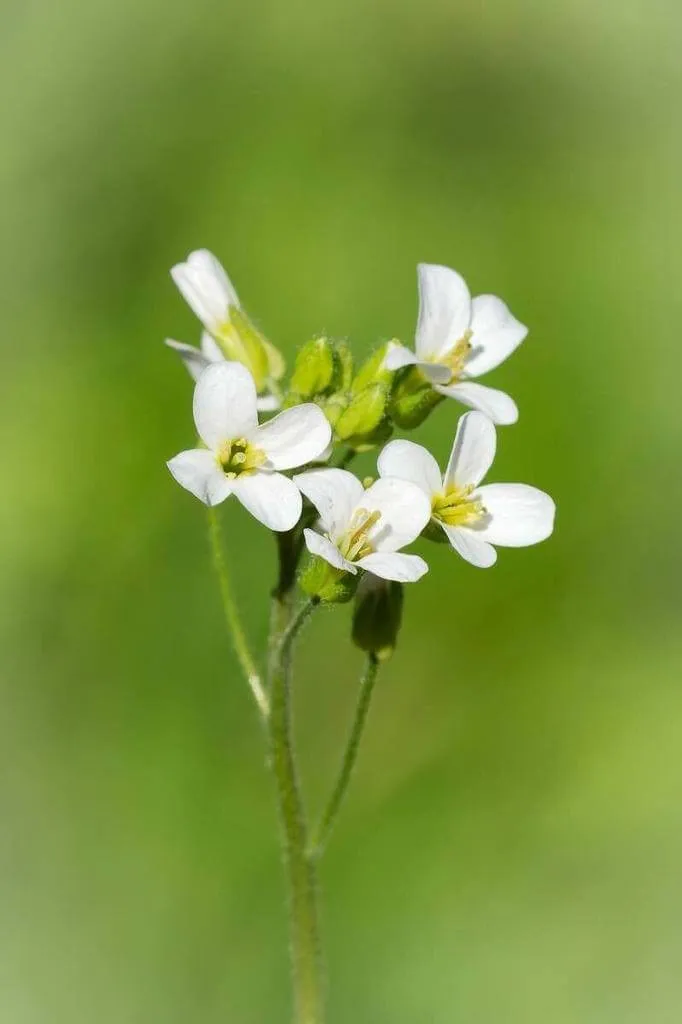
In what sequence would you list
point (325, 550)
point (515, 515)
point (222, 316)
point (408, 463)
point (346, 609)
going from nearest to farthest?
point (325, 550)
point (408, 463)
point (515, 515)
point (222, 316)
point (346, 609)

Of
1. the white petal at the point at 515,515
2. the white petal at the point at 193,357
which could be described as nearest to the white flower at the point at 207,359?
the white petal at the point at 193,357

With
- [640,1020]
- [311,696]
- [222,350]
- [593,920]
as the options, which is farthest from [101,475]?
[640,1020]

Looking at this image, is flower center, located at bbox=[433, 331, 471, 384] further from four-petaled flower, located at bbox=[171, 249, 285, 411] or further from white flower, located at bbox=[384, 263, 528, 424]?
four-petaled flower, located at bbox=[171, 249, 285, 411]

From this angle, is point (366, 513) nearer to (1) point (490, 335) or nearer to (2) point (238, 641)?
(2) point (238, 641)

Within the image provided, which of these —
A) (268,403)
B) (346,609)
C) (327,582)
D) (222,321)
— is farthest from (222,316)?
(346,609)

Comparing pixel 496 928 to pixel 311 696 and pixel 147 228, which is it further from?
pixel 147 228

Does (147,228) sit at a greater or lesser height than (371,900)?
greater
